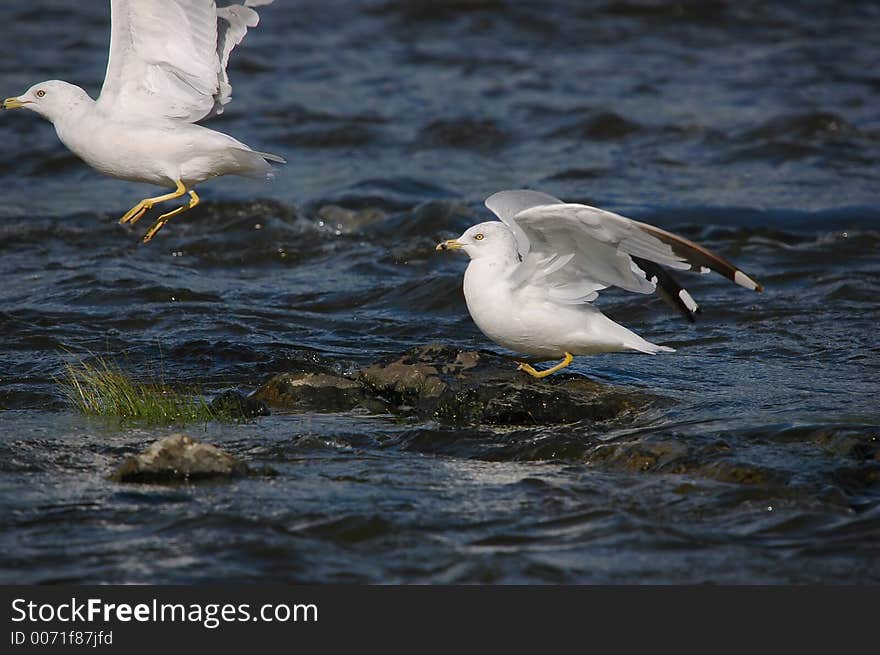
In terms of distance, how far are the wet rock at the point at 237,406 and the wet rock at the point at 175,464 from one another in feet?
3.73

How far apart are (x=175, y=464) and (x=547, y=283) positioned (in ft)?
8.99

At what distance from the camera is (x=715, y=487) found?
6.20 m

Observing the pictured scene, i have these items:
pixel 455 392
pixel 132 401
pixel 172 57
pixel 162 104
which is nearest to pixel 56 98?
pixel 162 104

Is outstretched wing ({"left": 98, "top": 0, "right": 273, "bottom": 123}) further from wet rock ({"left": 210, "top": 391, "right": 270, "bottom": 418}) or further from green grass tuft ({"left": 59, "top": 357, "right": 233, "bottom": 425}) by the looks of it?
wet rock ({"left": 210, "top": 391, "right": 270, "bottom": 418})

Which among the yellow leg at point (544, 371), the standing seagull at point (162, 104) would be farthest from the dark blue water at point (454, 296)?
the standing seagull at point (162, 104)

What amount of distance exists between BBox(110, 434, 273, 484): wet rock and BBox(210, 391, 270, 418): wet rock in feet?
3.73

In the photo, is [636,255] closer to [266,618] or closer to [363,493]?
[363,493]

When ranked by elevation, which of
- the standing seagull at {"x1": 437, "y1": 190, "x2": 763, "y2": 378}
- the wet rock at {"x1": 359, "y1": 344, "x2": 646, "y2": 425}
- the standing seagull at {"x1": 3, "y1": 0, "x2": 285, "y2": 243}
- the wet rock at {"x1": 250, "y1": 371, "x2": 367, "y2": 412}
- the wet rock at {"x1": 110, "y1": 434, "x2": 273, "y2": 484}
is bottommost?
the wet rock at {"x1": 250, "y1": 371, "x2": 367, "y2": 412}

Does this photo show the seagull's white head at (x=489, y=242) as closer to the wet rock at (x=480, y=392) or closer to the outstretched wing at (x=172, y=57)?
the wet rock at (x=480, y=392)

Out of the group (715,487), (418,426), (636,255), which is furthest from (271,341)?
(715,487)

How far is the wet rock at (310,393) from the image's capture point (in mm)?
7793

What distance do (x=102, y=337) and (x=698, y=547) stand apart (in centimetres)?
540

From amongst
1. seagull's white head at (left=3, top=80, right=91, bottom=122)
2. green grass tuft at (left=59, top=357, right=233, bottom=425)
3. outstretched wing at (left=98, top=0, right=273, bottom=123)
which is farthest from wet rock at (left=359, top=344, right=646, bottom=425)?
seagull's white head at (left=3, top=80, right=91, bottom=122)

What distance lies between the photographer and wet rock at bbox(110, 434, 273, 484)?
20.5ft
